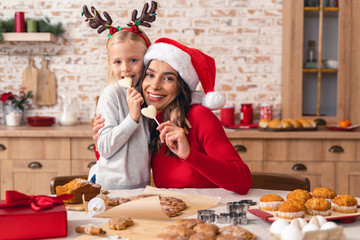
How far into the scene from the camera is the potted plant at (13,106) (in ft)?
12.2

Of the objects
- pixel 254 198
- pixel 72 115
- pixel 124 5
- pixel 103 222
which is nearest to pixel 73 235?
pixel 103 222

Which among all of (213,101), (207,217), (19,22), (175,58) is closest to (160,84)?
(175,58)

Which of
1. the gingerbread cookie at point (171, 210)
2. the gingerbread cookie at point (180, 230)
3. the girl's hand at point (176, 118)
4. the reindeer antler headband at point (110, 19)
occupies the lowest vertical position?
the gingerbread cookie at point (171, 210)

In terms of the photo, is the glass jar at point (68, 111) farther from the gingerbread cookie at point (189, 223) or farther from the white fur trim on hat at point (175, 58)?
the gingerbread cookie at point (189, 223)

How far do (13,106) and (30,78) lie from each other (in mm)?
308

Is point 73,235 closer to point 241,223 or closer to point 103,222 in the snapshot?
point 103,222

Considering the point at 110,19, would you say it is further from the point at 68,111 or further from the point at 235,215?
the point at 68,111

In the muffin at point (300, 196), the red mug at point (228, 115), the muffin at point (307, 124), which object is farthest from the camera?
the red mug at point (228, 115)

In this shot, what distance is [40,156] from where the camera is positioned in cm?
338

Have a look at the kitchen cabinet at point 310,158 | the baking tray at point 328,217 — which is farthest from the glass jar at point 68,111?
the baking tray at point 328,217

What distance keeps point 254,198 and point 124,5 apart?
2730 mm

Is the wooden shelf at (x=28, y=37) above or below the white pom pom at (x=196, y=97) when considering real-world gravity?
above

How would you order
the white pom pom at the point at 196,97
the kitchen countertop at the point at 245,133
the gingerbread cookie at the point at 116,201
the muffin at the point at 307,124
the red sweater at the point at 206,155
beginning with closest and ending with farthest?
the gingerbread cookie at the point at 116,201 → the red sweater at the point at 206,155 → the white pom pom at the point at 196,97 → the kitchen countertop at the point at 245,133 → the muffin at the point at 307,124

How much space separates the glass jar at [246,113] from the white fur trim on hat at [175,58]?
201cm
